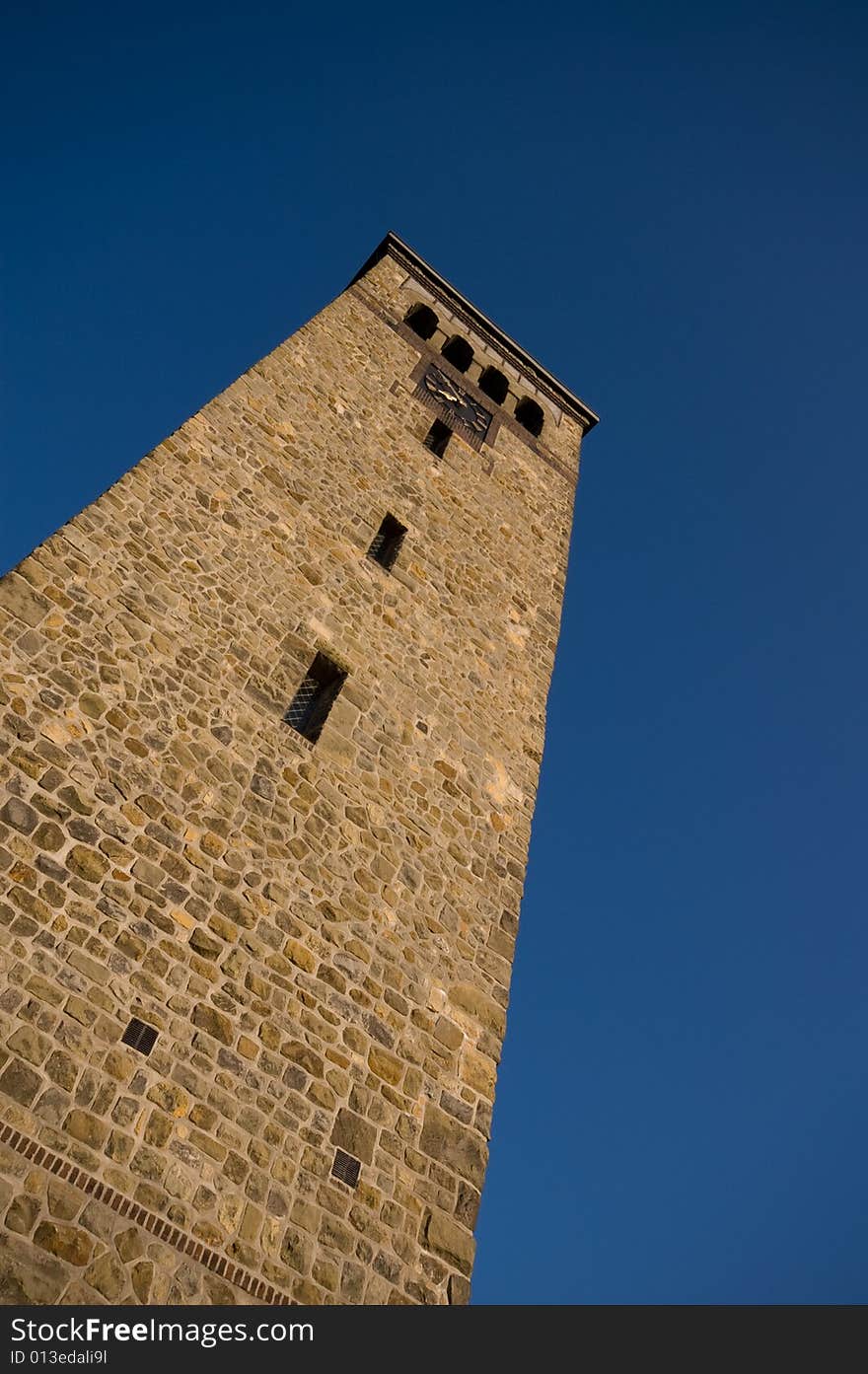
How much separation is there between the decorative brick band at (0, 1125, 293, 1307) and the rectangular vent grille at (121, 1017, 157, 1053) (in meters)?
0.72

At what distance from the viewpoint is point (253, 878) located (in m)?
6.65

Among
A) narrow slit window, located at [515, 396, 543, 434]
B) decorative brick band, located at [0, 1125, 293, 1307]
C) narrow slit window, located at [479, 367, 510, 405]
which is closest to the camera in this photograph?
decorative brick band, located at [0, 1125, 293, 1307]

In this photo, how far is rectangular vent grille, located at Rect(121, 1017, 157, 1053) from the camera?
5.37m

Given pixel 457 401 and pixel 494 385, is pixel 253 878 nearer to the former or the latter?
pixel 457 401

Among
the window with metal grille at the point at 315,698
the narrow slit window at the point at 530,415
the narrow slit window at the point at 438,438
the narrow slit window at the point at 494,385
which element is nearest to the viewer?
the window with metal grille at the point at 315,698

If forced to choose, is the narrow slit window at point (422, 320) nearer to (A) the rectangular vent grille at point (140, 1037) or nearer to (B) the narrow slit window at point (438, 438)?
(B) the narrow slit window at point (438, 438)

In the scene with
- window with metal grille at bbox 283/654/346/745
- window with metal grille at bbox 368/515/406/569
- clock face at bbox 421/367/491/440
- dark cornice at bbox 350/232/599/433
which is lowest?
window with metal grille at bbox 283/654/346/745

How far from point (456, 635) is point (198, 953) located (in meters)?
5.27

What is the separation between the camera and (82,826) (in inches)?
234

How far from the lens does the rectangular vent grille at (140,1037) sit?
537 centimetres

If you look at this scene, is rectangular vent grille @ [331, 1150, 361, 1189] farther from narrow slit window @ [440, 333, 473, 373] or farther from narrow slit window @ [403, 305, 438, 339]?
narrow slit window @ [403, 305, 438, 339]

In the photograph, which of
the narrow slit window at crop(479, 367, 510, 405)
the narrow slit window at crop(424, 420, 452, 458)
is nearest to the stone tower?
the narrow slit window at crop(424, 420, 452, 458)

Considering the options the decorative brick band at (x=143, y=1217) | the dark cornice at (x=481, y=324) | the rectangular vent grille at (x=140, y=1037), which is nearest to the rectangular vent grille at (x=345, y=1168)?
the decorative brick band at (x=143, y=1217)

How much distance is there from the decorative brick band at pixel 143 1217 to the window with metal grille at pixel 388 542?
266 inches
